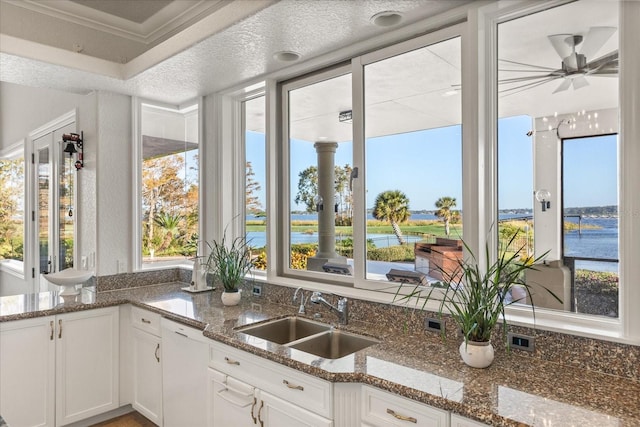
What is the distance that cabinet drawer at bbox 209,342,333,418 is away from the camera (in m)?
1.67

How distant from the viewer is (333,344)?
7.20ft

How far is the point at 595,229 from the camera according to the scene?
1.71 metres

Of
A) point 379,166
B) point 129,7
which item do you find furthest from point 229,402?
point 129,7

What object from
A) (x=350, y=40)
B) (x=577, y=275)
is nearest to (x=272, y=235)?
(x=350, y=40)

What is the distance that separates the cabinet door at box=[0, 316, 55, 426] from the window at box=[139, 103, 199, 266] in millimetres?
1055

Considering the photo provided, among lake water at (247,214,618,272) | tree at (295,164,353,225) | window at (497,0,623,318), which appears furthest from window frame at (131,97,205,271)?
lake water at (247,214,618,272)

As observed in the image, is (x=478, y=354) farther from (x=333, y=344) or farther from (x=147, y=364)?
(x=147, y=364)

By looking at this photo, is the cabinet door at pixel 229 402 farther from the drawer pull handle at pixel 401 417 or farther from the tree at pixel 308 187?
the tree at pixel 308 187

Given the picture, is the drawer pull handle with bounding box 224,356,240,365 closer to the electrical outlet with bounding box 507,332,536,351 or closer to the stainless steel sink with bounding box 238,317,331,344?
the stainless steel sink with bounding box 238,317,331,344

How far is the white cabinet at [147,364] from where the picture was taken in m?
2.72

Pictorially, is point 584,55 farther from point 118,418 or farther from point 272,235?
point 118,418

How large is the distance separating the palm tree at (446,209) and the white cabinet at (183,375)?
1476 millimetres

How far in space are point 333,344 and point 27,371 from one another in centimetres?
201

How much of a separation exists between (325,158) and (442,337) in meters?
1.39
